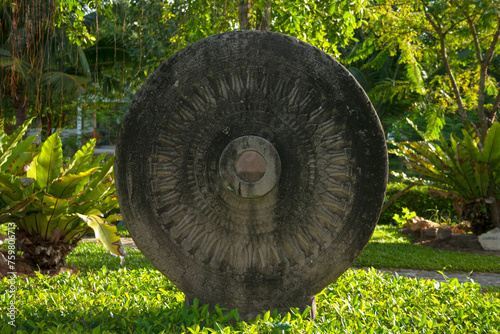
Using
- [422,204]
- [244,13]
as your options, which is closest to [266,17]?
[244,13]

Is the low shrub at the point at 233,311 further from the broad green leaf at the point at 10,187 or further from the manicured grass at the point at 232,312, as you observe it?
the broad green leaf at the point at 10,187

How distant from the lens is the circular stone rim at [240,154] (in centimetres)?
283

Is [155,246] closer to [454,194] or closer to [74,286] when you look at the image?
[74,286]

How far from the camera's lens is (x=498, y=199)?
7.43 m

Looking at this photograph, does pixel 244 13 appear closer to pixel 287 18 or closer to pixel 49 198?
pixel 287 18

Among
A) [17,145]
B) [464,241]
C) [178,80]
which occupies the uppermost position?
[178,80]

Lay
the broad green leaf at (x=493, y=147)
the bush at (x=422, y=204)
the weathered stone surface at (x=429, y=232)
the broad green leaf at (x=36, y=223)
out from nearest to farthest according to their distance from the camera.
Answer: the broad green leaf at (x=36, y=223)
the broad green leaf at (x=493, y=147)
the weathered stone surface at (x=429, y=232)
the bush at (x=422, y=204)

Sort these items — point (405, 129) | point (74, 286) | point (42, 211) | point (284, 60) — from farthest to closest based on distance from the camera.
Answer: point (405, 129)
point (42, 211)
point (74, 286)
point (284, 60)

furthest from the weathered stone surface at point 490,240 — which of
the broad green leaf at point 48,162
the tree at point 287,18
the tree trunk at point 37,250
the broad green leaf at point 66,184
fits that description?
the broad green leaf at point 48,162

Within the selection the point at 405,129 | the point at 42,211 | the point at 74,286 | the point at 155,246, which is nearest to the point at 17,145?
the point at 42,211

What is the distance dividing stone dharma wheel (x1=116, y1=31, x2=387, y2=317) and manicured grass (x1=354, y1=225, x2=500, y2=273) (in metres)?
2.96

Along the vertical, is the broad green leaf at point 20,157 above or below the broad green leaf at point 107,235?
above

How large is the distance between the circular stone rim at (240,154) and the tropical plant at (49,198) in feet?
5.28

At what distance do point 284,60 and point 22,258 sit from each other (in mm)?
3493
